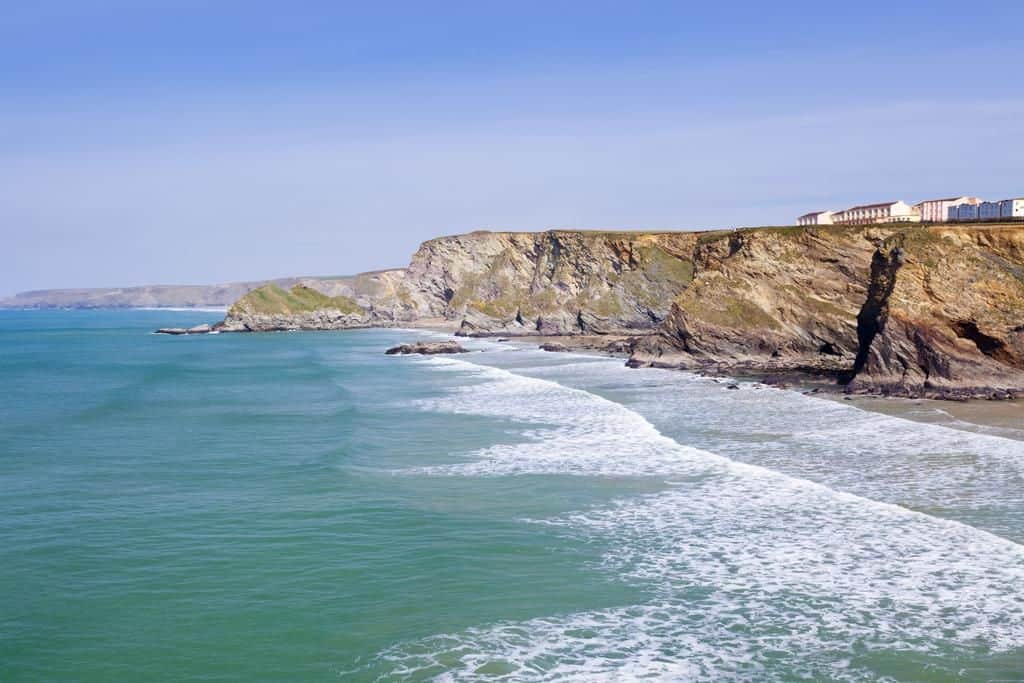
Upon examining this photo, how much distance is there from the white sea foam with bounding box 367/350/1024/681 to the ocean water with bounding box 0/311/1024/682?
0.07 m

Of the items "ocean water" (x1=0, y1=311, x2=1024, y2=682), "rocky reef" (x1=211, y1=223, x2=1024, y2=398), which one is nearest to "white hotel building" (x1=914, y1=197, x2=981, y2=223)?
"rocky reef" (x1=211, y1=223, x2=1024, y2=398)

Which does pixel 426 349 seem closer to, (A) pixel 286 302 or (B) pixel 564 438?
(B) pixel 564 438

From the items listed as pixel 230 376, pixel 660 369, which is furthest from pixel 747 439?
pixel 230 376

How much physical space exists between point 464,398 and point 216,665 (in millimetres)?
32346

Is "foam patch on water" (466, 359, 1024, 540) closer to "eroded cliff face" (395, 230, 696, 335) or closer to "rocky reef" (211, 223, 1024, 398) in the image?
"rocky reef" (211, 223, 1024, 398)

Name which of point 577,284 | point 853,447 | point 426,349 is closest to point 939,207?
point 577,284

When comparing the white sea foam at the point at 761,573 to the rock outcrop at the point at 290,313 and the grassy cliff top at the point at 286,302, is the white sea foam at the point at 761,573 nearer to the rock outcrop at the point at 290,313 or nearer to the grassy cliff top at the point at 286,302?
the rock outcrop at the point at 290,313

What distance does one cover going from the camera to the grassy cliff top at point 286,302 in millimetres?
145250

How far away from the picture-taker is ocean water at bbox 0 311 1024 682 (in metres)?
13.3

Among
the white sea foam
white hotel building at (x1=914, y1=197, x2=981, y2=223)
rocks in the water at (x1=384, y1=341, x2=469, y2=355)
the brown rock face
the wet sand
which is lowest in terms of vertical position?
the white sea foam

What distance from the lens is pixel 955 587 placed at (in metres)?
15.6

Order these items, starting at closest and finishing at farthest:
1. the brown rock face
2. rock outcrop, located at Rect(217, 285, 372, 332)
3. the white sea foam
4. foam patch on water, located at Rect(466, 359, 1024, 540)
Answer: the white sea foam, foam patch on water, located at Rect(466, 359, 1024, 540), the brown rock face, rock outcrop, located at Rect(217, 285, 372, 332)

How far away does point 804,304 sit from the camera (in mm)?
60938

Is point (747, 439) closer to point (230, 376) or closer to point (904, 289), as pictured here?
point (904, 289)
